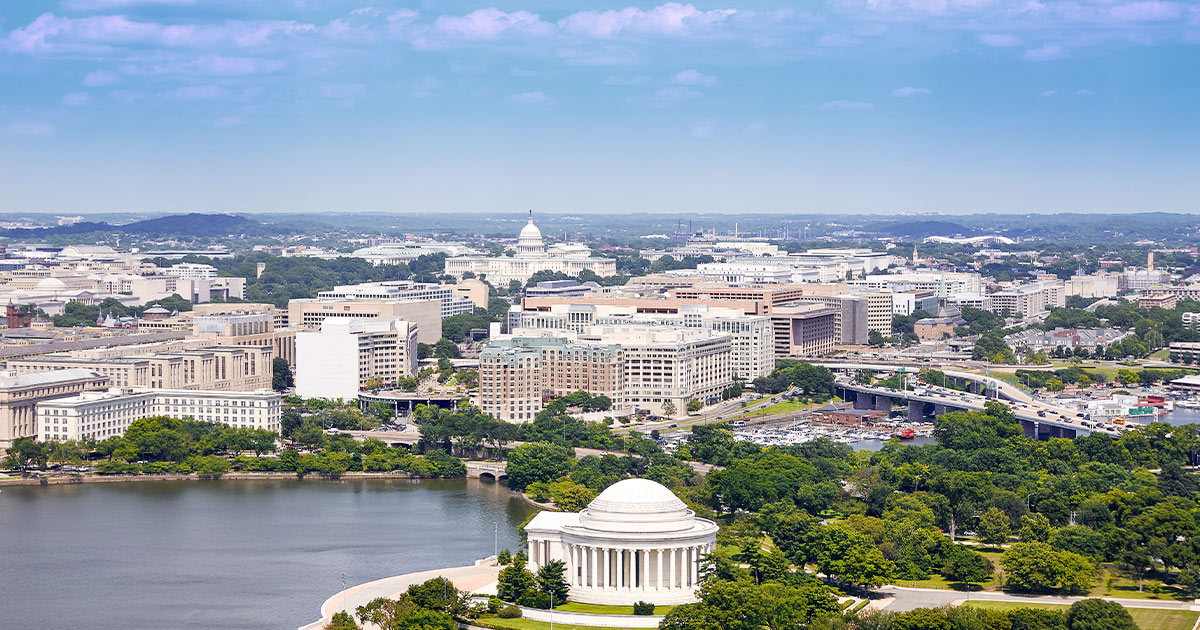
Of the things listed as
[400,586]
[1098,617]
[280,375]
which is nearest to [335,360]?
[280,375]

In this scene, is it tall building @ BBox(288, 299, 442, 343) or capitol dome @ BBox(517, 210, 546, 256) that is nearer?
tall building @ BBox(288, 299, 442, 343)

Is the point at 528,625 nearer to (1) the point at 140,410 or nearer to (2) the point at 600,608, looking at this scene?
(2) the point at 600,608

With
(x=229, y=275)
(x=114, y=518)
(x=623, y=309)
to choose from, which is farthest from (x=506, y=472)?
(x=229, y=275)

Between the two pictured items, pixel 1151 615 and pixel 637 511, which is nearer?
pixel 1151 615

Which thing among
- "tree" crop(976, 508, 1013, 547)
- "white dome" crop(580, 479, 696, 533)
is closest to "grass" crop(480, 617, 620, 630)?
"white dome" crop(580, 479, 696, 533)

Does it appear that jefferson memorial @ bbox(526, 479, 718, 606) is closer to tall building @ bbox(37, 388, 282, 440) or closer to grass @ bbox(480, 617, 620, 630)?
grass @ bbox(480, 617, 620, 630)

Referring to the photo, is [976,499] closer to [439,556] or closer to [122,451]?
[439,556]

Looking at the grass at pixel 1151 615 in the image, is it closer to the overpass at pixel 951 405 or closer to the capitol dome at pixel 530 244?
the overpass at pixel 951 405
